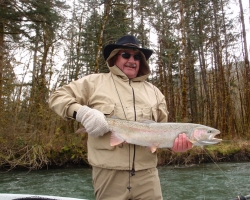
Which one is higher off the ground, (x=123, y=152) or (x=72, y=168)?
(x=123, y=152)

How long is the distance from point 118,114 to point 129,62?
71 cm

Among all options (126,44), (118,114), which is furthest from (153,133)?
(126,44)

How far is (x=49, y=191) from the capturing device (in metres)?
8.09

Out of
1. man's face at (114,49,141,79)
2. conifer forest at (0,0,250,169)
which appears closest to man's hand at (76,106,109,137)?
man's face at (114,49,141,79)

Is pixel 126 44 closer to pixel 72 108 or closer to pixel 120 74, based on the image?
pixel 120 74

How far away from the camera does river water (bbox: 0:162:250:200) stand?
7.79m

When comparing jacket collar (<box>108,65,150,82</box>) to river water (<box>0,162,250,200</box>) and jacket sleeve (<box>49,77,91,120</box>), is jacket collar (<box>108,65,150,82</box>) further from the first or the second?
river water (<box>0,162,250,200</box>)

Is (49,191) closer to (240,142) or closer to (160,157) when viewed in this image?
(160,157)

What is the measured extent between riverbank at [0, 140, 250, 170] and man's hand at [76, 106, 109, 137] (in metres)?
9.03

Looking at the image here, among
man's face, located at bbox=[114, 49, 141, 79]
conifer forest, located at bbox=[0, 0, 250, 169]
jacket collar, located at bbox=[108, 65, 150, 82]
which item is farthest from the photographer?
conifer forest, located at bbox=[0, 0, 250, 169]

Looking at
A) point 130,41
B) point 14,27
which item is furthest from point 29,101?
point 130,41

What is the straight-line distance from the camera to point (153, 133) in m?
3.02

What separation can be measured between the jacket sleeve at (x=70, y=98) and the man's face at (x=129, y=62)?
0.51 meters

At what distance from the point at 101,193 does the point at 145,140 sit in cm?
71
